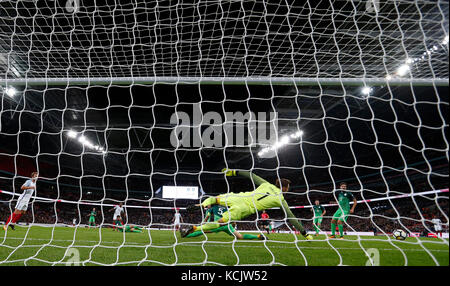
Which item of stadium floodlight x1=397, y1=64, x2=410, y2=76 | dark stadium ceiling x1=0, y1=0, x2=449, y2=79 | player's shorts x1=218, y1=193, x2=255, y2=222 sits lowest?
player's shorts x1=218, y1=193, x2=255, y2=222

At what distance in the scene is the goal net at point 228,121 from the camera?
306 centimetres

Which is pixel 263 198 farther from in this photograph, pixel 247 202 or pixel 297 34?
pixel 297 34

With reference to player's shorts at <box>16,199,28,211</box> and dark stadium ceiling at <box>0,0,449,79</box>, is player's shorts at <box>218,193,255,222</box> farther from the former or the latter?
player's shorts at <box>16,199,28,211</box>

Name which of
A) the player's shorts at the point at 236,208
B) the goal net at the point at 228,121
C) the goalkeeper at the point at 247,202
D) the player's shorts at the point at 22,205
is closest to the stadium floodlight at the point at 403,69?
the goal net at the point at 228,121

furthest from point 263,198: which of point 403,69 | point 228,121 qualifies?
point 403,69

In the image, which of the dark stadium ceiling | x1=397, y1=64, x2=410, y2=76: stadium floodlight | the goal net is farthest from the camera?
x1=397, y1=64, x2=410, y2=76: stadium floodlight

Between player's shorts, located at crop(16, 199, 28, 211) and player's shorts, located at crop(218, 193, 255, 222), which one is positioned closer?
player's shorts, located at crop(218, 193, 255, 222)

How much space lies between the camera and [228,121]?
467 cm

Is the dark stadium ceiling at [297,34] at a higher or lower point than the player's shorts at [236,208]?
higher

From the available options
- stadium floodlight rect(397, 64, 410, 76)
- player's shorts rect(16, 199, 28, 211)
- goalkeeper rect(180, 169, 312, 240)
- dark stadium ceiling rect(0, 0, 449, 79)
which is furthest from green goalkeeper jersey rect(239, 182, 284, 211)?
player's shorts rect(16, 199, 28, 211)

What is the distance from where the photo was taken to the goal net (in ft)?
10.0

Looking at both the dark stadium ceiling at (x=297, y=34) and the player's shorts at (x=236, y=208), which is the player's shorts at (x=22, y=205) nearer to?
the dark stadium ceiling at (x=297, y=34)

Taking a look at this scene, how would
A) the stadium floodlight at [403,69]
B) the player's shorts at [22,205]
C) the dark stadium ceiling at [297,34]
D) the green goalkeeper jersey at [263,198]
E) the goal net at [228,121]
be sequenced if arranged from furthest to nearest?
the player's shorts at [22,205]
the stadium floodlight at [403,69]
the green goalkeeper jersey at [263,198]
the dark stadium ceiling at [297,34]
the goal net at [228,121]
